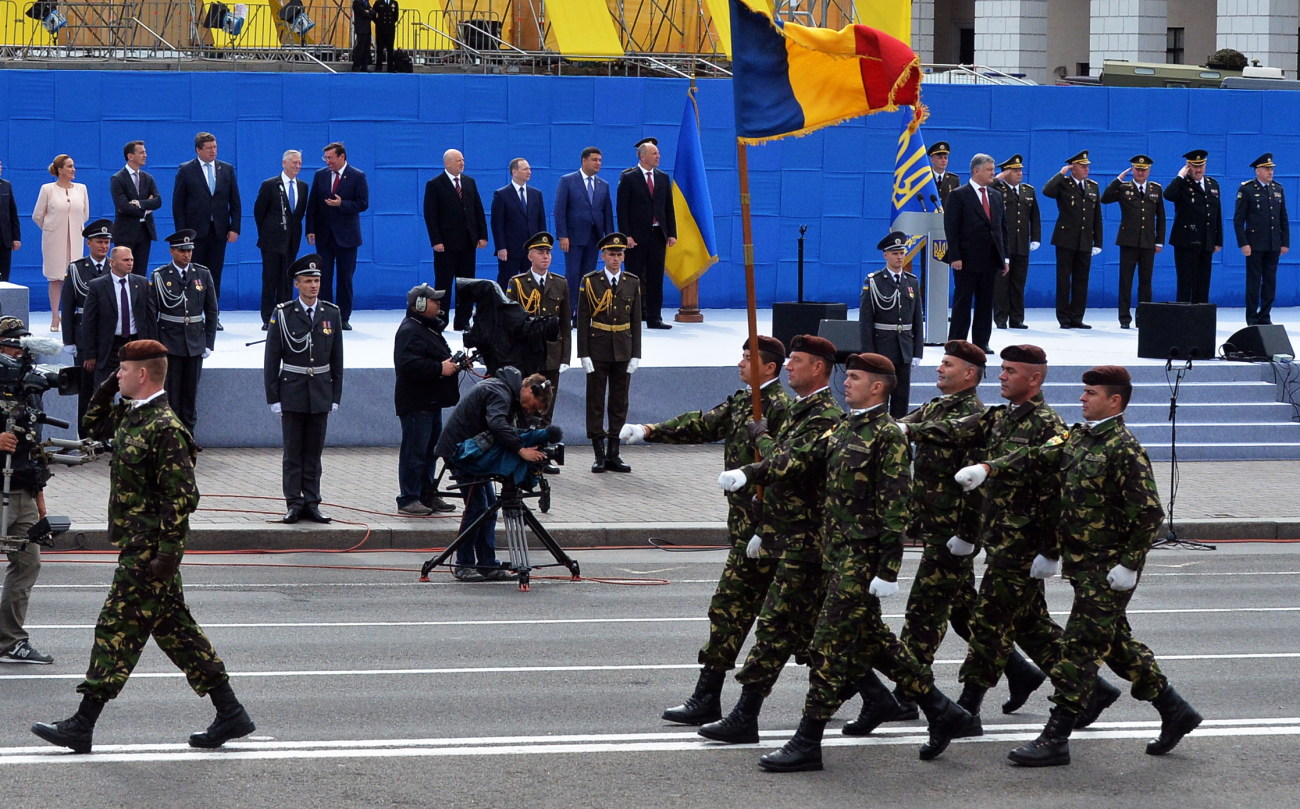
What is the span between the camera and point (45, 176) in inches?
953

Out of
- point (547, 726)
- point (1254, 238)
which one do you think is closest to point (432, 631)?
point (547, 726)

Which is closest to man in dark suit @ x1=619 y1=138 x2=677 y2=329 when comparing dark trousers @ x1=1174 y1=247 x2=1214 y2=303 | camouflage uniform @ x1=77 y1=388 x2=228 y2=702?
dark trousers @ x1=1174 y1=247 x2=1214 y2=303

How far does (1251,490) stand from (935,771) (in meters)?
10.8

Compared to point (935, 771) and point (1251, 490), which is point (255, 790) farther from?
point (1251, 490)

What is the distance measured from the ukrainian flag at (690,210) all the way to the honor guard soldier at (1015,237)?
3.57 meters

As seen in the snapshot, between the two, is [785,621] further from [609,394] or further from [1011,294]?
[1011,294]

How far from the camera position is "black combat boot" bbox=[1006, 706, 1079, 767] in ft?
28.2

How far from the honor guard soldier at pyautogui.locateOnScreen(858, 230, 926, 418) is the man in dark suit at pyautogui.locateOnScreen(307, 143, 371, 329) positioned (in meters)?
6.57

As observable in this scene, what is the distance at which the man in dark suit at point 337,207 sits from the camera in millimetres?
21812

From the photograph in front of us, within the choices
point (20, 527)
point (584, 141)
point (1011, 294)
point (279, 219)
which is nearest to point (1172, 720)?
point (20, 527)

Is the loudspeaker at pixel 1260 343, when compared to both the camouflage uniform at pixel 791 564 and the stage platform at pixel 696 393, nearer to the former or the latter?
the stage platform at pixel 696 393

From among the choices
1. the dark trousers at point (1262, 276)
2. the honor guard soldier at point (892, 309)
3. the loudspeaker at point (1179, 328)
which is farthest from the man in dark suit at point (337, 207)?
the dark trousers at point (1262, 276)

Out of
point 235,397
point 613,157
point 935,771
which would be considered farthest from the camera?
point 613,157

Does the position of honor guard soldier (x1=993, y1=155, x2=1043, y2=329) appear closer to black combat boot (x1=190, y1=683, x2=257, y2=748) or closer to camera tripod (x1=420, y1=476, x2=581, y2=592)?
camera tripod (x1=420, y1=476, x2=581, y2=592)
